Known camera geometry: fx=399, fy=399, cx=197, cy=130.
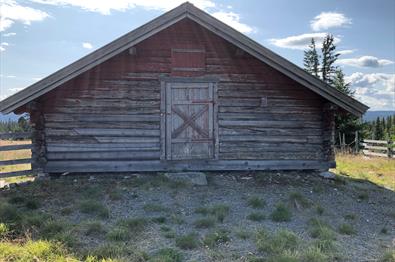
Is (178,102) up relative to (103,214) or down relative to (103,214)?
up

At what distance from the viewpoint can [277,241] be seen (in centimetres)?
640

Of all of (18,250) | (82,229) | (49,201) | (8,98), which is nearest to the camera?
(18,250)

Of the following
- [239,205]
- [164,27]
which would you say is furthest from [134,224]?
[164,27]

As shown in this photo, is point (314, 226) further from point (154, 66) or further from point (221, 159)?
point (154, 66)

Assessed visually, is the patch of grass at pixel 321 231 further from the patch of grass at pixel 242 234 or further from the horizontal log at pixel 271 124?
the horizontal log at pixel 271 124

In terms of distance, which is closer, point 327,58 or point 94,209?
point 94,209

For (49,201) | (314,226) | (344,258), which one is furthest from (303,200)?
(49,201)

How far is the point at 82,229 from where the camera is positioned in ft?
22.6

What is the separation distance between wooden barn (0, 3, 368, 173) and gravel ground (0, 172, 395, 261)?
2.33 ft

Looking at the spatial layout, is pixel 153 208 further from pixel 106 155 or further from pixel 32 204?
pixel 106 155

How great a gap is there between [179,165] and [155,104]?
71.8 inches

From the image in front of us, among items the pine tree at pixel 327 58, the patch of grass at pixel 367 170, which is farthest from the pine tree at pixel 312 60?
the patch of grass at pixel 367 170

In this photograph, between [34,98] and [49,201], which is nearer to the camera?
[49,201]

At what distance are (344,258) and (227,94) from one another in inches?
246
